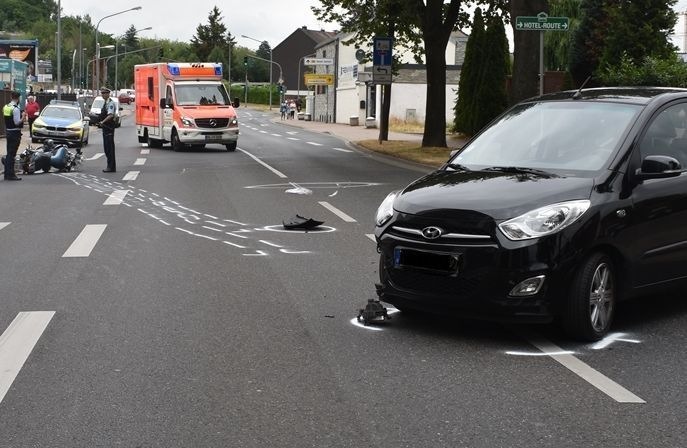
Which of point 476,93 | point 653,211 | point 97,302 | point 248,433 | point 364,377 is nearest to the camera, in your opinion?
point 248,433

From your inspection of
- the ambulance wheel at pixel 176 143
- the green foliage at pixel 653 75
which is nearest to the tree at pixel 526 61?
the green foliage at pixel 653 75

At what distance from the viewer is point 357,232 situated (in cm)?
1266

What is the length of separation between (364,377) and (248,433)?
1.16 m

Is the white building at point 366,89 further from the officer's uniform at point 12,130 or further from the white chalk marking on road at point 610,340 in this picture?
the white chalk marking on road at point 610,340

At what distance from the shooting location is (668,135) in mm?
7602

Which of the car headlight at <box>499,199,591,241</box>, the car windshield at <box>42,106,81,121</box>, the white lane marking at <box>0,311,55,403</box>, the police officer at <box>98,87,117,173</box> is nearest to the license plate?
the car headlight at <box>499,199,591,241</box>

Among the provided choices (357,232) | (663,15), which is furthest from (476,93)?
(357,232)

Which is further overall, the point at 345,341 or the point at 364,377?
the point at 345,341

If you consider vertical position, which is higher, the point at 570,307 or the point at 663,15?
the point at 663,15

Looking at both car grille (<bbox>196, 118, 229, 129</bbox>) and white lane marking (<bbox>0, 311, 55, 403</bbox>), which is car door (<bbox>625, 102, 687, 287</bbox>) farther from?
car grille (<bbox>196, 118, 229, 129</bbox>)

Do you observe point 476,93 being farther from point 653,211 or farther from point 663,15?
point 653,211

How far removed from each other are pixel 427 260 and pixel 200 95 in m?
27.7

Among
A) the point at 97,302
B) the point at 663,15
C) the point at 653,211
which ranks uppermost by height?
the point at 663,15

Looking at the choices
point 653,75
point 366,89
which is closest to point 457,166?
point 653,75
